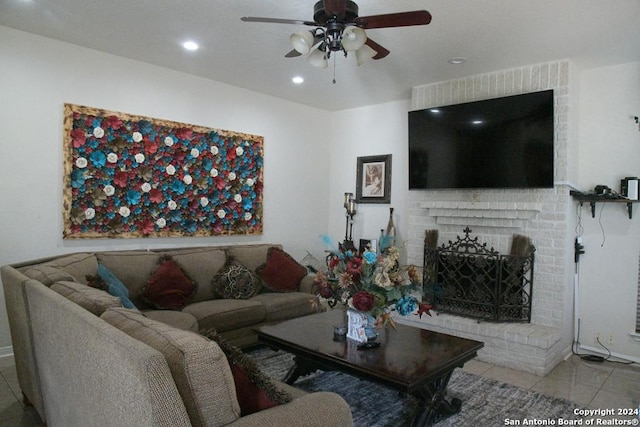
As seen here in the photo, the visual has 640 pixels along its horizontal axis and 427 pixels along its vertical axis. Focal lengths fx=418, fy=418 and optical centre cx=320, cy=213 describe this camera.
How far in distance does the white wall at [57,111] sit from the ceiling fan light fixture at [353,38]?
257cm

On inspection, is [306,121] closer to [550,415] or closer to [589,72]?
[589,72]

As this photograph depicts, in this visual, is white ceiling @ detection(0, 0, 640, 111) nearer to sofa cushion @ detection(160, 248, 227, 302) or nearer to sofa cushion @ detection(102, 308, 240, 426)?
sofa cushion @ detection(160, 248, 227, 302)

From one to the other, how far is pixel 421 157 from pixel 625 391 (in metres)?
2.78

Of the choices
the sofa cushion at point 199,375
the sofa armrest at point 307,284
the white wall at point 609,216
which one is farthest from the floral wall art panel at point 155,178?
the white wall at point 609,216

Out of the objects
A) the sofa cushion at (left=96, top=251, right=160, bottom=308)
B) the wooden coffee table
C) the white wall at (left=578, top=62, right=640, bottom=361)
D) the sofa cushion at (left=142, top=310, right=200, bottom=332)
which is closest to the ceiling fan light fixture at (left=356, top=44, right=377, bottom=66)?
the wooden coffee table

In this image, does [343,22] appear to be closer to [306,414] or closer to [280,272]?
[306,414]

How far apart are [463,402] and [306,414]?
1.95 metres

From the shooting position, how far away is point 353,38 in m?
2.38

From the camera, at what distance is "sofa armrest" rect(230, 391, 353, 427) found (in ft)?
4.38

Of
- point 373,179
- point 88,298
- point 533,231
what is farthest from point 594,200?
point 88,298

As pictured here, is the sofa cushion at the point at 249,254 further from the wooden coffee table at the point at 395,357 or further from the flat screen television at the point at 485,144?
the flat screen television at the point at 485,144

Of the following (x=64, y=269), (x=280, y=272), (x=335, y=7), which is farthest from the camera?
(x=280, y=272)

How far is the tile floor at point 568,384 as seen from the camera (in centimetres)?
272

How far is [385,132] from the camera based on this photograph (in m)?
5.54
